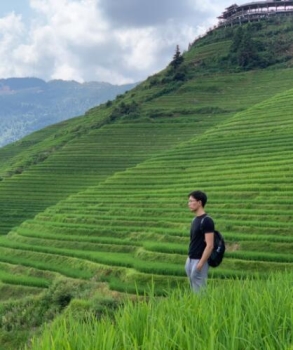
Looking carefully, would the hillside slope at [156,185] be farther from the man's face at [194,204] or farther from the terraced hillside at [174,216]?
the man's face at [194,204]

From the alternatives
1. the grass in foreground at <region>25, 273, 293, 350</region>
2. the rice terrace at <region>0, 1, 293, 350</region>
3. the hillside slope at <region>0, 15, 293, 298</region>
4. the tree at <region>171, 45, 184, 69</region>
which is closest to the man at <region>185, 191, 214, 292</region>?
the rice terrace at <region>0, 1, 293, 350</region>

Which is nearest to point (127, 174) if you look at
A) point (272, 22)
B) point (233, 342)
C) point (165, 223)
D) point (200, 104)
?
point (165, 223)

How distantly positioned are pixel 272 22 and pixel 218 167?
64078 millimetres

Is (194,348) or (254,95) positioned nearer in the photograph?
(194,348)

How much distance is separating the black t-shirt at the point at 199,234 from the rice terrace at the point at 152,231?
78cm

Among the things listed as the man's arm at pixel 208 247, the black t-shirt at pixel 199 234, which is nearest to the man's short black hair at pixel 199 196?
the black t-shirt at pixel 199 234

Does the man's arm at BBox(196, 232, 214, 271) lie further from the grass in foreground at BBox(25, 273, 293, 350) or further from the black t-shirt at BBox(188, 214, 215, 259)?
the grass in foreground at BBox(25, 273, 293, 350)

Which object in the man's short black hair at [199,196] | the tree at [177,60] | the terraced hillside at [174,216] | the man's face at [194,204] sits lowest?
the terraced hillside at [174,216]

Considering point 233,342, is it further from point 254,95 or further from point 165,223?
point 254,95

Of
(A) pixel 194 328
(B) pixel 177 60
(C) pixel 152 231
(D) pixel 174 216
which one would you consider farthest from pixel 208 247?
(B) pixel 177 60

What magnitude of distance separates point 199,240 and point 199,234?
0.30 feet

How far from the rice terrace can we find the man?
0.61m

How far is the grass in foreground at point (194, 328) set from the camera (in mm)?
3291

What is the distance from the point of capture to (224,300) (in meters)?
4.48
